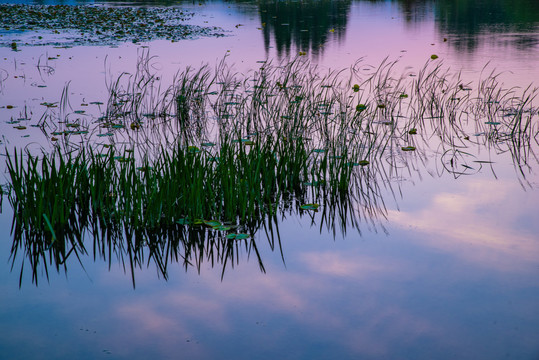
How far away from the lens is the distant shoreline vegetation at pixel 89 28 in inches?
532

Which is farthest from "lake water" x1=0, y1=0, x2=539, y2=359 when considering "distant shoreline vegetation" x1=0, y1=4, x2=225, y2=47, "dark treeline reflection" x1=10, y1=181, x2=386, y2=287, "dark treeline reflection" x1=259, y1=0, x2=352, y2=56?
"distant shoreline vegetation" x1=0, y1=4, x2=225, y2=47

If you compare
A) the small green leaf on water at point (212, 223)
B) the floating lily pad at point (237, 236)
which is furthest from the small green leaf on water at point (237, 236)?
the small green leaf on water at point (212, 223)

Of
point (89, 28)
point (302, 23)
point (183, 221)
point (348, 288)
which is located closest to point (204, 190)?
point (183, 221)

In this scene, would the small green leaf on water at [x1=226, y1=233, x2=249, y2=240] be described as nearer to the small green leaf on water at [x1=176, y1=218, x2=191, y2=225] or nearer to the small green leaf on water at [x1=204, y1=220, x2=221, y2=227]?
the small green leaf on water at [x1=204, y1=220, x2=221, y2=227]

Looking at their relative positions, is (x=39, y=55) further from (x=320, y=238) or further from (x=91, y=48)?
(x=320, y=238)

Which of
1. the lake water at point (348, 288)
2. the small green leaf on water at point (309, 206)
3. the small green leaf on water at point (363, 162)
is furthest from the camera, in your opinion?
the small green leaf on water at point (363, 162)

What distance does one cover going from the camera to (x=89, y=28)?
52.3 feet

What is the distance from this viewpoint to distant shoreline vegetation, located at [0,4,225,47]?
1352 cm

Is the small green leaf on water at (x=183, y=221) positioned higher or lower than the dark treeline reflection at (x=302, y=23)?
lower

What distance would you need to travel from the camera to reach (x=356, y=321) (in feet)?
8.70

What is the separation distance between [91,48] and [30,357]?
35.3 ft

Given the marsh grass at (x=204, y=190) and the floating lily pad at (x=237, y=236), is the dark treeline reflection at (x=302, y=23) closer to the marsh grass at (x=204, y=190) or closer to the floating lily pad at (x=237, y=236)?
the marsh grass at (x=204, y=190)

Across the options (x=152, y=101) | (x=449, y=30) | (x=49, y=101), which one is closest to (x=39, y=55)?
(x=49, y=101)

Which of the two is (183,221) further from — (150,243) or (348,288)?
(348,288)
